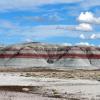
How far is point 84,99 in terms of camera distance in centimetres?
3709

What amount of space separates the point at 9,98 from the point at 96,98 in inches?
318

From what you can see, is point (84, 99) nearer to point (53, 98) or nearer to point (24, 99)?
point (53, 98)

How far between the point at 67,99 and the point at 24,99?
3.90 m

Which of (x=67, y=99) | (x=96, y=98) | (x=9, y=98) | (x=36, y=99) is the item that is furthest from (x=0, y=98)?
(x=96, y=98)

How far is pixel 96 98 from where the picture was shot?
38094 mm

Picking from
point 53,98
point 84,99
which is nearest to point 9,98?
point 53,98

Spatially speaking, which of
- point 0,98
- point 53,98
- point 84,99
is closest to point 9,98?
point 0,98

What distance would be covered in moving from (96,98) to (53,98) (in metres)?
4.00

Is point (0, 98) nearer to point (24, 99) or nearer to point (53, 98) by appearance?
point (24, 99)

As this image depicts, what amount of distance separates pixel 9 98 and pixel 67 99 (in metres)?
5.20

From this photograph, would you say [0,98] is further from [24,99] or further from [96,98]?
[96,98]

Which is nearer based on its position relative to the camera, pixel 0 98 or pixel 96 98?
pixel 0 98

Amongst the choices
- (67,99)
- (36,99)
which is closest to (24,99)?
(36,99)

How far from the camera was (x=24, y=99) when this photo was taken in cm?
3619
